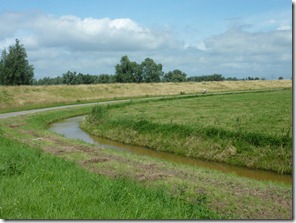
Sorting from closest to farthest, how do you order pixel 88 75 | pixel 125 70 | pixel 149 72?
pixel 125 70, pixel 149 72, pixel 88 75

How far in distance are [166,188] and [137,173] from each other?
2.21 meters

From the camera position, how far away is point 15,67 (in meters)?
86.3

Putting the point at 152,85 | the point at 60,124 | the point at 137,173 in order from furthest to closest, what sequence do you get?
the point at 152,85 → the point at 60,124 → the point at 137,173

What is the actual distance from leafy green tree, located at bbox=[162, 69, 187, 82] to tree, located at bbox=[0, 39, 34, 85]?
3116 inches

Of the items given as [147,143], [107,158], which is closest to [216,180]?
[107,158]

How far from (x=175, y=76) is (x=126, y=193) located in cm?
15145

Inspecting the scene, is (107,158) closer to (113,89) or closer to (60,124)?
(60,124)

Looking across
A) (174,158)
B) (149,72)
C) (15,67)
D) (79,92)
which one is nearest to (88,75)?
(149,72)

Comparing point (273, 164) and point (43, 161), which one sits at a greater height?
point (43, 161)

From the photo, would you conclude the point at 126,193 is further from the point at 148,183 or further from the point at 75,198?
the point at 148,183

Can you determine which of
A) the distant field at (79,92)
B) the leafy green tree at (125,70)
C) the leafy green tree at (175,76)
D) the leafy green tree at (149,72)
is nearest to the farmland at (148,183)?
the distant field at (79,92)

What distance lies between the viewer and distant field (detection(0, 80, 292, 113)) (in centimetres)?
5084

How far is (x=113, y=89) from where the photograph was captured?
236ft

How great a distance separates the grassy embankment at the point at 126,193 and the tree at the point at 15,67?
3081 inches
